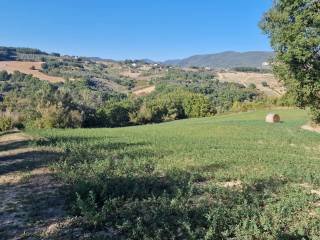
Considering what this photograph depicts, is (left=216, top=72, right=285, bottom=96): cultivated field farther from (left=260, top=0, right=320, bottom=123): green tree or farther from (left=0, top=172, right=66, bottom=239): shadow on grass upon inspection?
(left=0, top=172, right=66, bottom=239): shadow on grass

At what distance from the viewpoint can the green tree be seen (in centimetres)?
2636

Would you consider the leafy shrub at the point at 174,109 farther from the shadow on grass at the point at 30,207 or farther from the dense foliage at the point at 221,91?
the shadow on grass at the point at 30,207

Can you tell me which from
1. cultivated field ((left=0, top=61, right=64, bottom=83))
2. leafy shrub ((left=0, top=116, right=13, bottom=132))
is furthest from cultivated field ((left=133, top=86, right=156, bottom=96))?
leafy shrub ((left=0, top=116, right=13, bottom=132))

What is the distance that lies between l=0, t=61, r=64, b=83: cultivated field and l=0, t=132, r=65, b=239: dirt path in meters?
125

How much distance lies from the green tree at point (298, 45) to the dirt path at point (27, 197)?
1558 centimetres


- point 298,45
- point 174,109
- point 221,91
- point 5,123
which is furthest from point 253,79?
point 298,45

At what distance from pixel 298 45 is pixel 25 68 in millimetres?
134760

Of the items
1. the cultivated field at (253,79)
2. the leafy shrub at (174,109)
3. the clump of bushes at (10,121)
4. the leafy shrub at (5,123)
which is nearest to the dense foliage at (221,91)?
the cultivated field at (253,79)

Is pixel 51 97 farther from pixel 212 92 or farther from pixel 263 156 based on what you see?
pixel 212 92

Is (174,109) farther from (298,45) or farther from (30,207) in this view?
(30,207)

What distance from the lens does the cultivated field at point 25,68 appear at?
144m

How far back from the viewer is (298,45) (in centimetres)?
2670

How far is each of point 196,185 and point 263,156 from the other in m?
10.4

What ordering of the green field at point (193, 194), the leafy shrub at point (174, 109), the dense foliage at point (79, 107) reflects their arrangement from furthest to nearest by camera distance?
the leafy shrub at point (174, 109), the dense foliage at point (79, 107), the green field at point (193, 194)
